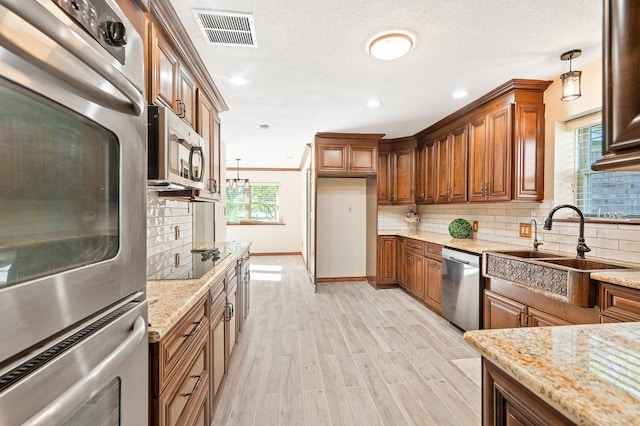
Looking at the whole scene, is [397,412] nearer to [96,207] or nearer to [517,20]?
[96,207]

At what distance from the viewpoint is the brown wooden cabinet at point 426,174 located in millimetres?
4133

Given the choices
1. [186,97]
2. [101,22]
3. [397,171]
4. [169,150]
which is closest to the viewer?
[101,22]

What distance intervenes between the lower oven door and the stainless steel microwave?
2.66 ft

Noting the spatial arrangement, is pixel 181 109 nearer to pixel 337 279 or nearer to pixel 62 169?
pixel 62 169

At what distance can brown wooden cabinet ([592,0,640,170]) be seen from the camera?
1.91ft

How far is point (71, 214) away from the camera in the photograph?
585 mm

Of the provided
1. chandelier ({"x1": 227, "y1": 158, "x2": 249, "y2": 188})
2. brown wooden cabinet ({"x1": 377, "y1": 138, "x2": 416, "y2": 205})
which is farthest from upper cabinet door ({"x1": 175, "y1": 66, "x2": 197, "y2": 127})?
chandelier ({"x1": 227, "y1": 158, "x2": 249, "y2": 188})

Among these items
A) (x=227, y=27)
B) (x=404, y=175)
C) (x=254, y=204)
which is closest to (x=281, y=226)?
(x=254, y=204)

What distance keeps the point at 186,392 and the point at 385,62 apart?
249 centimetres

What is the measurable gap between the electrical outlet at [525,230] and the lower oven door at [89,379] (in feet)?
10.8

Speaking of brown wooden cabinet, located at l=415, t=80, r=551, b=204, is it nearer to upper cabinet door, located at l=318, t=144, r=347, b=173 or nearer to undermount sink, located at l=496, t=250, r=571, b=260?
undermount sink, located at l=496, t=250, r=571, b=260

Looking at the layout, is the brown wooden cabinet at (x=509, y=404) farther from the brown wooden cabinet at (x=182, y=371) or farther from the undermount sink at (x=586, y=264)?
the undermount sink at (x=586, y=264)

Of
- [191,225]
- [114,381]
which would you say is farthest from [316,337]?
[114,381]

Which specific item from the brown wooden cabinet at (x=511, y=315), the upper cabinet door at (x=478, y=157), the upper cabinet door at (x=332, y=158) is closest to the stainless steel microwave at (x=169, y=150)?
the brown wooden cabinet at (x=511, y=315)
